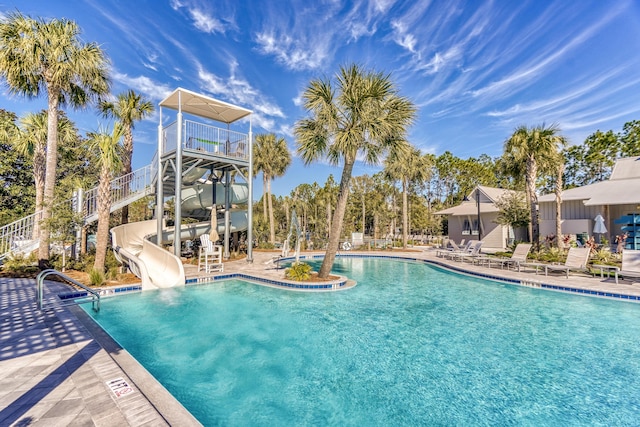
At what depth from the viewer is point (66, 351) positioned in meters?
3.76

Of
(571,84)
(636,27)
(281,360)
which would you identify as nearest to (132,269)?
(281,360)

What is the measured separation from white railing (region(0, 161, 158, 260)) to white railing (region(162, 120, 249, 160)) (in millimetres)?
2318

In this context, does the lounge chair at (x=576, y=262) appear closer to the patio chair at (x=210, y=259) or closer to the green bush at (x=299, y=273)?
the green bush at (x=299, y=273)

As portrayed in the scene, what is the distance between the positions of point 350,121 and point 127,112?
11.7m

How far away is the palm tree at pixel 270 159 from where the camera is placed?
22.2 m

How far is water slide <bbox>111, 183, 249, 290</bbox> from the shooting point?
30.3ft

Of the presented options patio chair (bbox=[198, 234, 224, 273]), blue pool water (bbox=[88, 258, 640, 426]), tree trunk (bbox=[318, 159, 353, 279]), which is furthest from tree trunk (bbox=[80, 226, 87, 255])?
tree trunk (bbox=[318, 159, 353, 279])

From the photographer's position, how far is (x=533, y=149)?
1433 cm

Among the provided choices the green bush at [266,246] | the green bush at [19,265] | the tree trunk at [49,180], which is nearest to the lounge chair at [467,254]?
the green bush at [266,246]

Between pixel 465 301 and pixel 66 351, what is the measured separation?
8559 millimetres

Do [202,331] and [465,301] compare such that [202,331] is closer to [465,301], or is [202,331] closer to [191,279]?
[191,279]

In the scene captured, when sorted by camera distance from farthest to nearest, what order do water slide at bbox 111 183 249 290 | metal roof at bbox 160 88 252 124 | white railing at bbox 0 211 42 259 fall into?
1. metal roof at bbox 160 88 252 124
2. white railing at bbox 0 211 42 259
3. water slide at bbox 111 183 249 290

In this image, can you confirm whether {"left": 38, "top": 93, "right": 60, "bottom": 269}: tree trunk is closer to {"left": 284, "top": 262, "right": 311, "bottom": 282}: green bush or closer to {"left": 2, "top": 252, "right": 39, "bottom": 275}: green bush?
{"left": 2, "top": 252, "right": 39, "bottom": 275}: green bush

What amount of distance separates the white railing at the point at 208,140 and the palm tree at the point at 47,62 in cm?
339
